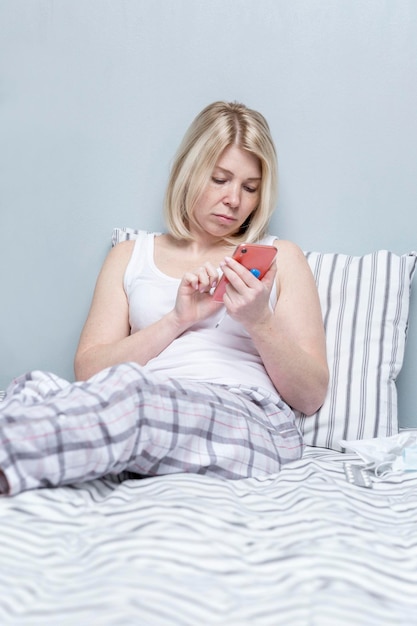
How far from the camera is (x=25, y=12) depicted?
1865 mm

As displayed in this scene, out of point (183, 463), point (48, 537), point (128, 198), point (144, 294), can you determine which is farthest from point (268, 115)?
point (48, 537)

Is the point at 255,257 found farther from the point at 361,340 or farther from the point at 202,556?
the point at 202,556

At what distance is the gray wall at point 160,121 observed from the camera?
1.75 metres

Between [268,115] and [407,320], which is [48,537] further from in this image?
[268,115]

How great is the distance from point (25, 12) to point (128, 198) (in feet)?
1.76

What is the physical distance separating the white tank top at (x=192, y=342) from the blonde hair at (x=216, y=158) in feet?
0.25

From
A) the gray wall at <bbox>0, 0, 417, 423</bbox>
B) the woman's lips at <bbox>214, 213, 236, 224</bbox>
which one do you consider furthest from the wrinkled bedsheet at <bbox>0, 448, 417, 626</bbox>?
the gray wall at <bbox>0, 0, 417, 423</bbox>

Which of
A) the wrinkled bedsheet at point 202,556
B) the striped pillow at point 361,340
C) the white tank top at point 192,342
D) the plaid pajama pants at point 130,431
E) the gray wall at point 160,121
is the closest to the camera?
Result: the wrinkled bedsheet at point 202,556

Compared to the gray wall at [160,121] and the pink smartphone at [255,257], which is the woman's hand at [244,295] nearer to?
the pink smartphone at [255,257]

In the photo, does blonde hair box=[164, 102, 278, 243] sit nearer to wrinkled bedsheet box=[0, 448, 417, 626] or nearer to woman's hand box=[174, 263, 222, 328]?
woman's hand box=[174, 263, 222, 328]

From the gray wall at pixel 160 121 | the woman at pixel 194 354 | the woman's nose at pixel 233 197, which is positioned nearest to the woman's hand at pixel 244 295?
the woman at pixel 194 354

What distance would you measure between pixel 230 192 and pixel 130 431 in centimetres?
71

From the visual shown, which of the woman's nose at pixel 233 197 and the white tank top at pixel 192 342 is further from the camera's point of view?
the woman's nose at pixel 233 197

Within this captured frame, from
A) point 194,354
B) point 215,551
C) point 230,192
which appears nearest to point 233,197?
point 230,192
